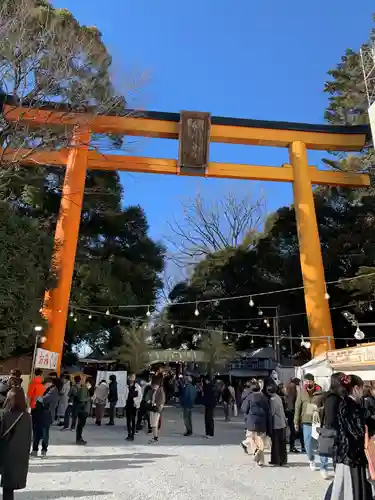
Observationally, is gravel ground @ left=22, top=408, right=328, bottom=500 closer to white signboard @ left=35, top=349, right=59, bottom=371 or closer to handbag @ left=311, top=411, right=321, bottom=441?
handbag @ left=311, top=411, right=321, bottom=441

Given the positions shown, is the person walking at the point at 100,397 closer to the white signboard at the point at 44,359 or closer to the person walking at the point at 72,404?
the person walking at the point at 72,404

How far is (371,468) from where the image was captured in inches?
121

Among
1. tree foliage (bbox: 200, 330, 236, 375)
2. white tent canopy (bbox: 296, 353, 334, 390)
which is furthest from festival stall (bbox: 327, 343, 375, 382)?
tree foliage (bbox: 200, 330, 236, 375)

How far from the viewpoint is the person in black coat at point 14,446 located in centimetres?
363

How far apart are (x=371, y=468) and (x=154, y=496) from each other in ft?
7.96

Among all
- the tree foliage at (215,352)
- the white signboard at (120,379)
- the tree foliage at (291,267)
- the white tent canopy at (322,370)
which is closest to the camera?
the white tent canopy at (322,370)

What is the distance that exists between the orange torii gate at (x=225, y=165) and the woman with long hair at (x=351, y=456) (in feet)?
38.4

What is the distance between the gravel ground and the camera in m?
4.71

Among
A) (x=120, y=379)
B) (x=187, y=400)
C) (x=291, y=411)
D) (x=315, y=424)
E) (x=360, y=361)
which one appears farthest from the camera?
(x=120, y=379)

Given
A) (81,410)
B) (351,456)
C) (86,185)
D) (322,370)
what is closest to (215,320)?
(86,185)

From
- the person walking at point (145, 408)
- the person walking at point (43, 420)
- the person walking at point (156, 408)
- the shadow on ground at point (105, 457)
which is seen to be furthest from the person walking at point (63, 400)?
the shadow on ground at point (105, 457)

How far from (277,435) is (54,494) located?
3.30m

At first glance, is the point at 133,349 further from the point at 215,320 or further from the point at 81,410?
the point at 81,410

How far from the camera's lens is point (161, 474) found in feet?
18.8
